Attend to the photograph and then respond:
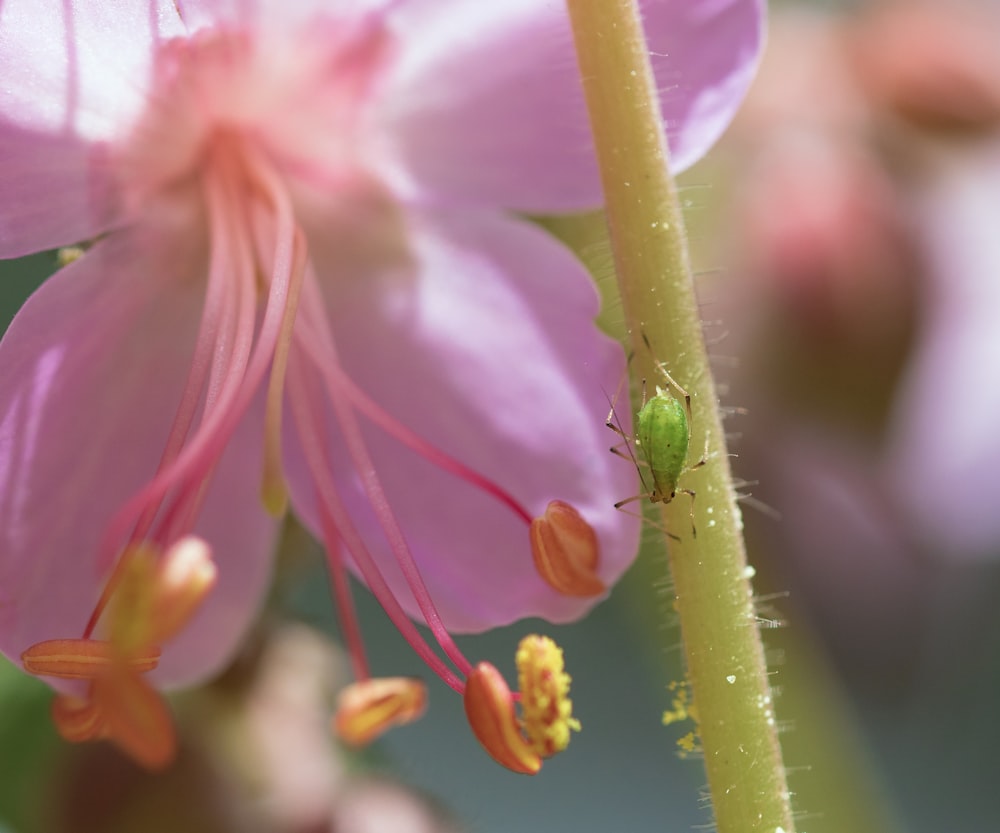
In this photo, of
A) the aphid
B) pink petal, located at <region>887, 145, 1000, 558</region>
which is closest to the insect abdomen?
the aphid

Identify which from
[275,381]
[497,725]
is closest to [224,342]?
[275,381]

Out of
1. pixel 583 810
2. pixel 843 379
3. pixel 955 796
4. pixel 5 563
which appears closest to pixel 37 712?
pixel 5 563

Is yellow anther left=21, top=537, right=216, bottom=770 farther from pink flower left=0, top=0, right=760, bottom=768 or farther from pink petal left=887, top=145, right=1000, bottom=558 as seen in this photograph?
pink petal left=887, top=145, right=1000, bottom=558

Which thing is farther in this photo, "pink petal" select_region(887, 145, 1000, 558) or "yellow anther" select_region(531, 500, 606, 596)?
"pink petal" select_region(887, 145, 1000, 558)

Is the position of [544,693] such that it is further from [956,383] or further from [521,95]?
[956,383]

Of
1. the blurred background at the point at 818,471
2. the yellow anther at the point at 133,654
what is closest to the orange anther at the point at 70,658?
the yellow anther at the point at 133,654
